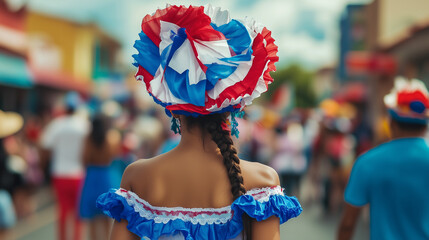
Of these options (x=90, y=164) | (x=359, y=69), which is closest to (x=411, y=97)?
(x=90, y=164)

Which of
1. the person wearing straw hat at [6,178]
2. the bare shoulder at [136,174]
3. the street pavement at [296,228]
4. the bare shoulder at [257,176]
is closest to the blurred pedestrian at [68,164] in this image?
the person wearing straw hat at [6,178]

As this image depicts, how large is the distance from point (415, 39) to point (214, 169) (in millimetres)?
18342

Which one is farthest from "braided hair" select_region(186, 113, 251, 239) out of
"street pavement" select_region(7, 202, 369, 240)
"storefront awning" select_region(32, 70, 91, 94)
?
"storefront awning" select_region(32, 70, 91, 94)

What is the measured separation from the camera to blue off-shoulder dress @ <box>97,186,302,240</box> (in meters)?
1.87

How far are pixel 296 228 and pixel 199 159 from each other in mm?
6913

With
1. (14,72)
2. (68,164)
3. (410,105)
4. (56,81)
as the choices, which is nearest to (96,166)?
(68,164)

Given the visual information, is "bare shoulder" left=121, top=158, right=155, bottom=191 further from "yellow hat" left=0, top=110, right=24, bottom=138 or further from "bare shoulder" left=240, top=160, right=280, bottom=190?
"yellow hat" left=0, top=110, right=24, bottom=138

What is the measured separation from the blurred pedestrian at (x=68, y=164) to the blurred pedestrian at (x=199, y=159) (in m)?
4.54

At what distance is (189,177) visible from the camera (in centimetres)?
194

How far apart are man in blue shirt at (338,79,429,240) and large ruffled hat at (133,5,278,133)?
1.31 m

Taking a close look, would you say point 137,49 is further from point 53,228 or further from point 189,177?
point 53,228

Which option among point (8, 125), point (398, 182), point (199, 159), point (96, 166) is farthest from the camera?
point (96, 166)

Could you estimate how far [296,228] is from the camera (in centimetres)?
855

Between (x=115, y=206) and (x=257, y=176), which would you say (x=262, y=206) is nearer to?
(x=257, y=176)
